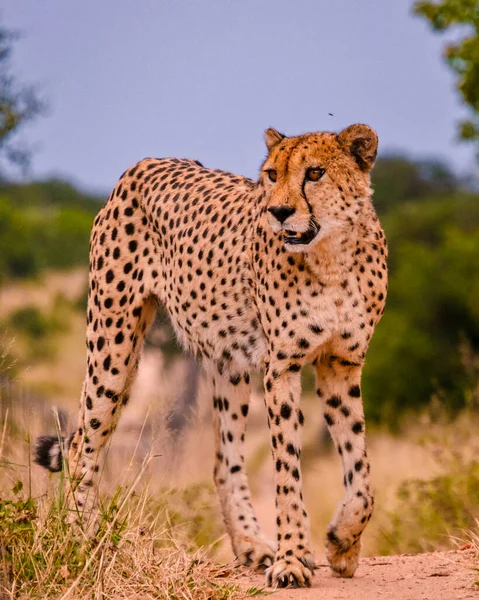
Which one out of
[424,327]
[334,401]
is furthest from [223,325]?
[424,327]

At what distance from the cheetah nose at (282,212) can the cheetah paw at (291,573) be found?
3.82 feet

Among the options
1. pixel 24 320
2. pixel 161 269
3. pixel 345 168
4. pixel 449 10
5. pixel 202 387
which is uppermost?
pixel 449 10

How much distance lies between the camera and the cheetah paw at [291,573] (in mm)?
4117

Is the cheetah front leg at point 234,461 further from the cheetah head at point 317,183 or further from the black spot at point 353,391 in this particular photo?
the cheetah head at point 317,183

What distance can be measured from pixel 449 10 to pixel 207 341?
15.5ft

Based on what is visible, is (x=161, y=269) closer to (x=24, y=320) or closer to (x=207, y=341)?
(x=207, y=341)

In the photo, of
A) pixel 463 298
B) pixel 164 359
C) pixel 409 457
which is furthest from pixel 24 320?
pixel 409 457

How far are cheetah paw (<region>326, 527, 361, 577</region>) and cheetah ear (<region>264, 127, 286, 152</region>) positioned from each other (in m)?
1.42

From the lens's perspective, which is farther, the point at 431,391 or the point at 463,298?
the point at 463,298

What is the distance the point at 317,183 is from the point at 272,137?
1.28 ft

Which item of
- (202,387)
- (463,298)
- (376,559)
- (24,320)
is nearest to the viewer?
(376,559)

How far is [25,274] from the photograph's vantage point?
27469 mm

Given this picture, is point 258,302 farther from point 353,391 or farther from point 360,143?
point 360,143

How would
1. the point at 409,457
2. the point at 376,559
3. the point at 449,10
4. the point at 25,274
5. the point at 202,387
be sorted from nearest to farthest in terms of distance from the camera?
the point at 376,559, the point at 202,387, the point at 449,10, the point at 409,457, the point at 25,274
